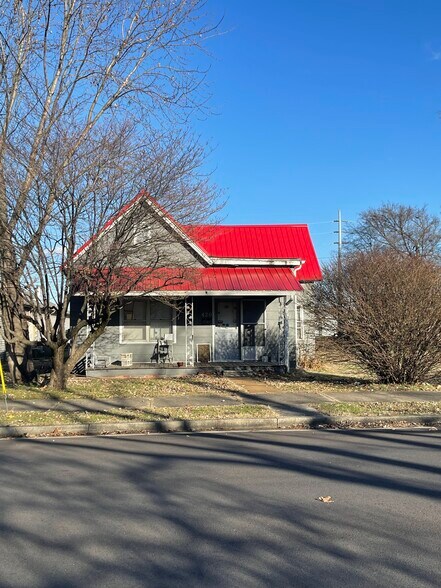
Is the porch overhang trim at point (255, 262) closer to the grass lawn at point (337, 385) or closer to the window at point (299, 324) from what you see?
the window at point (299, 324)

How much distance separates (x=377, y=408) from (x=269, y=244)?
12477 mm

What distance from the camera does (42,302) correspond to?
517 inches

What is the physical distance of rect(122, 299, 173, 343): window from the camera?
1942 cm

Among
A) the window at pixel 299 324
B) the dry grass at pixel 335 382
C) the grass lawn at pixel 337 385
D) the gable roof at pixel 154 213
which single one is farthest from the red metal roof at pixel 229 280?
the window at pixel 299 324

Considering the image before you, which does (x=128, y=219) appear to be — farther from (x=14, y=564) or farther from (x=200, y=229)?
(x=14, y=564)

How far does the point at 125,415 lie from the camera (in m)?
10.8

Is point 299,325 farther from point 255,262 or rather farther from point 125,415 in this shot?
point 125,415

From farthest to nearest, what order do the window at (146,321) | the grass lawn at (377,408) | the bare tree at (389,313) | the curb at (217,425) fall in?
1. the window at (146,321)
2. the bare tree at (389,313)
3. the grass lawn at (377,408)
4. the curb at (217,425)

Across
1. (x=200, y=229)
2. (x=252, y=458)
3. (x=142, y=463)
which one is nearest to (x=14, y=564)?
(x=142, y=463)

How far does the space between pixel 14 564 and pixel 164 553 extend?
1.12 m

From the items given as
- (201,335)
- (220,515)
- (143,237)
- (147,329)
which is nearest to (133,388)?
(143,237)

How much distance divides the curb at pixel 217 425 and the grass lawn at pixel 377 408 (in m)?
0.32

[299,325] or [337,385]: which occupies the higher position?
[299,325]

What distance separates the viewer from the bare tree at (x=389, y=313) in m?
14.3
